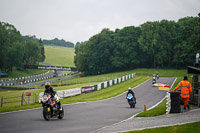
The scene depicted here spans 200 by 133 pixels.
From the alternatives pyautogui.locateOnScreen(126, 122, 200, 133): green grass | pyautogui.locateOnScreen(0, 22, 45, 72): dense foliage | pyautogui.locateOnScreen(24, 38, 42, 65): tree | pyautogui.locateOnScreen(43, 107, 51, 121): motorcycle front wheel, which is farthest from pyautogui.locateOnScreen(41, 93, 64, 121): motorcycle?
pyautogui.locateOnScreen(24, 38, 42, 65): tree

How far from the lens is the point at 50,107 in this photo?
1382cm

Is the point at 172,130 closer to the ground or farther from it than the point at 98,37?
closer to the ground

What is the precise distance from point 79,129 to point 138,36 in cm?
9002

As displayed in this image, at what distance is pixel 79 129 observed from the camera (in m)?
11.7

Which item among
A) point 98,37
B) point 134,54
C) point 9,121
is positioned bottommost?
point 9,121

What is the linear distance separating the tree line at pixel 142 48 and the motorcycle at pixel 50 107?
250 feet

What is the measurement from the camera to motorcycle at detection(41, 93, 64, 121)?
1352 centimetres

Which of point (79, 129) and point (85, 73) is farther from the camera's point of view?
point (85, 73)

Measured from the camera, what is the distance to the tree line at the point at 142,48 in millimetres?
88250

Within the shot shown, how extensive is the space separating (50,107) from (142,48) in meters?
82.0

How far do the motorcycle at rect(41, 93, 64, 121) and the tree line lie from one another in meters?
76.1

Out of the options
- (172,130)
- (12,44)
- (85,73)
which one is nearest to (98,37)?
(85,73)

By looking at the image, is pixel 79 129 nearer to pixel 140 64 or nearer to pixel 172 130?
pixel 172 130

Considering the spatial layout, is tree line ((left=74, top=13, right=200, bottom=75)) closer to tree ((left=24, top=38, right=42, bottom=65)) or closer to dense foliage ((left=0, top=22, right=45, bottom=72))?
dense foliage ((left=0, top=22, right=45, bottom=72))
